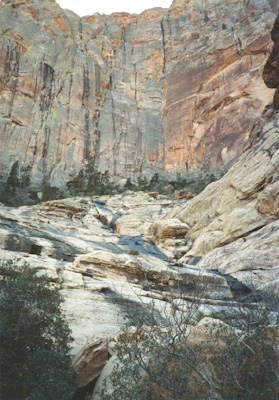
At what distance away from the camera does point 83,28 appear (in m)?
82.8

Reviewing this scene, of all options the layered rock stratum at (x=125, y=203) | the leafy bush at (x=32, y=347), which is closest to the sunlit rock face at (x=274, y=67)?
the layered rock stratum at (x=125, y=203)

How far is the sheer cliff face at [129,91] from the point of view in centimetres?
5972

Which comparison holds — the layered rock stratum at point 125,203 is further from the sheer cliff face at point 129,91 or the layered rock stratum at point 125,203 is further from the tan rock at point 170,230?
the sheer cliff face at point 129,91

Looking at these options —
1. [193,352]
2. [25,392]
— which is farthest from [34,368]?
[193,352]

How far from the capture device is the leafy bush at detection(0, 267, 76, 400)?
6.64 m

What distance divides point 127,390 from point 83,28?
289 ft

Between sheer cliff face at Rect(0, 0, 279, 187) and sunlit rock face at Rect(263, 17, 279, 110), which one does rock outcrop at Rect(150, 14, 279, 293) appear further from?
sheer cliff face at Rect(0, 0, 279, 187)

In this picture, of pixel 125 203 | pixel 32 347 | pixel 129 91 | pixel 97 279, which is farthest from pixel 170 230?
pixel 129 91

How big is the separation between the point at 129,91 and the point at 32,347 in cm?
7299

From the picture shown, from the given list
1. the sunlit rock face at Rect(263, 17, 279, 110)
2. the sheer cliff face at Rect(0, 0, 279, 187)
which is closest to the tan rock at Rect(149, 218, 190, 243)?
the sunlit rock face at Rect(263, 17, 279, 110)

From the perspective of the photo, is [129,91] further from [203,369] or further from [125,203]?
[203,369]

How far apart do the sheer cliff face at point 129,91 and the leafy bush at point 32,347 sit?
4807cm

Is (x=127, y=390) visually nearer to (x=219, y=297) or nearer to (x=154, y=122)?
(x=219, y=297)

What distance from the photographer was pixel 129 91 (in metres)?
75.8
